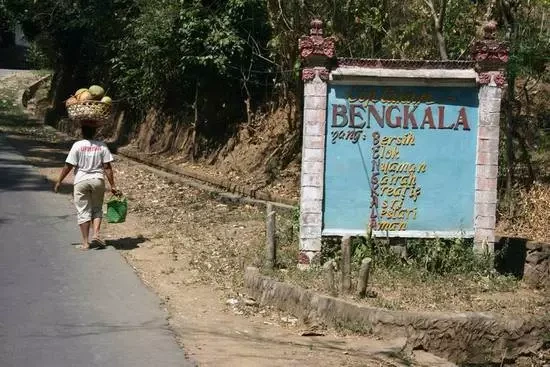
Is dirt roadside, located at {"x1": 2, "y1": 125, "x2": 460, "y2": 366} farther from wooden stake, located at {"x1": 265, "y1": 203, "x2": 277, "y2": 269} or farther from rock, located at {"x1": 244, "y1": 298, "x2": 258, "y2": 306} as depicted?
wooden stake, located at {"x1": 265, "y1": 203, "x2": 277, "y2": 269}

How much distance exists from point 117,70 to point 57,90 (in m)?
11.3

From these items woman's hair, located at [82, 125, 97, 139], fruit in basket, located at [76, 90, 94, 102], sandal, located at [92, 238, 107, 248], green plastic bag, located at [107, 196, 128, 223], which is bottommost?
sandal, located at [92, 238, 107, 248]

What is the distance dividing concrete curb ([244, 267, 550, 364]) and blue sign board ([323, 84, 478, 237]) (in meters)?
1.66

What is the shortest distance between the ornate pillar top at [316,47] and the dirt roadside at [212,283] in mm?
2582

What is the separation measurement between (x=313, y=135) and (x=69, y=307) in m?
3.13

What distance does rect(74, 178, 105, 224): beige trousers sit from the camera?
1070 cm

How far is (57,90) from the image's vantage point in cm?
3422

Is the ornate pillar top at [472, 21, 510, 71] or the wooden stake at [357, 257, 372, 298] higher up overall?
the ornate pillar top at [472, 21, 510, 71]

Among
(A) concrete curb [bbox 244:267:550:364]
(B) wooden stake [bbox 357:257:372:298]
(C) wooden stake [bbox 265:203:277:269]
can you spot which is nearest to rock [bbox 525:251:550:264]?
(A) concrete curb [bbox 244:267:550:364]

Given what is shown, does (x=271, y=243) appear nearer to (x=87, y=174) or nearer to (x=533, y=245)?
(x=87, y=174)

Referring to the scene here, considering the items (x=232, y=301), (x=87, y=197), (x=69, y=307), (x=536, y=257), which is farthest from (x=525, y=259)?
(x=87, y=197)

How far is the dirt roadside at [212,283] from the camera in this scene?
22.4 ft

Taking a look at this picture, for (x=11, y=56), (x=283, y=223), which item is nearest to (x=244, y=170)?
(x=283, y=223)

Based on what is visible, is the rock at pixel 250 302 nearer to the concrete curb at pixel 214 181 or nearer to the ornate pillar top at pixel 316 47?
the ornate pillar top at pixel 316 47
